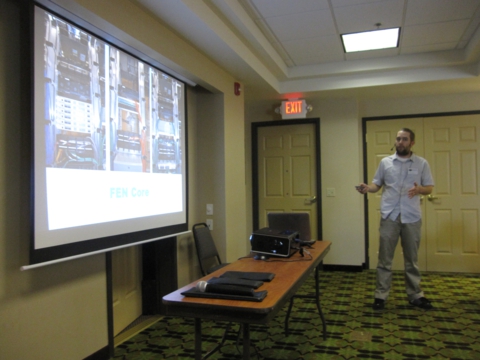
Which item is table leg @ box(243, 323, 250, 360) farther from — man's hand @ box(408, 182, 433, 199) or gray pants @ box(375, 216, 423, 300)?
man's hand @ box(408, 182, 433, 199)

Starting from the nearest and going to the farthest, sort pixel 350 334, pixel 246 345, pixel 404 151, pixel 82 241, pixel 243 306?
pixel 243 306, pixel 246 345, pixel 82 241, pixel 350 334, pixel 404 151

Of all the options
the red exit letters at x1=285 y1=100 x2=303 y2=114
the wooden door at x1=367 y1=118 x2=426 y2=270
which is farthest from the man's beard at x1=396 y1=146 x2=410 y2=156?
the red exit letters at x1=285 y1=100 x2=303 y2=114

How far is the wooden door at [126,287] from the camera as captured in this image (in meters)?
3.33

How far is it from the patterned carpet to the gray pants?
25 centimetres

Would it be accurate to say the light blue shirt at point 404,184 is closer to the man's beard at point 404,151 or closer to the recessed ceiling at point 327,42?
the man's beard at point 404,151

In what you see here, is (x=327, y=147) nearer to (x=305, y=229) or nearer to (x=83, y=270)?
(x=305, y=229)

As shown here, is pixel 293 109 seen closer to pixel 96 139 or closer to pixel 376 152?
pixel 376 152

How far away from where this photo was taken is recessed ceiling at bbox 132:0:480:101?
3.24 m

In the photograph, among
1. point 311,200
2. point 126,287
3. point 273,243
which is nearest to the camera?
point 273,243

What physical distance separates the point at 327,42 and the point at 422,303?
2744 mm

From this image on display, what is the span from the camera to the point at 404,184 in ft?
12.3

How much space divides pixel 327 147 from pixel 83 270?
13.1 ft

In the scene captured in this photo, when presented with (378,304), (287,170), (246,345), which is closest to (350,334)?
(378,304)

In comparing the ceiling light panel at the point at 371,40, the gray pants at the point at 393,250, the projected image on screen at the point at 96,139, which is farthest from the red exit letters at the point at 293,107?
the projected image on screen at the point at 96,139
